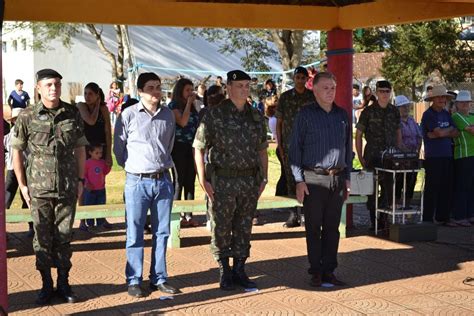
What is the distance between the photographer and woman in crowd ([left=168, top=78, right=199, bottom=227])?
381 inches

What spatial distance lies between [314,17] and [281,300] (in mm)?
4113

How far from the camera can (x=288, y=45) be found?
24.7 meters

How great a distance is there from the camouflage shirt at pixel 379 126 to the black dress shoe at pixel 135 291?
406 centimetres

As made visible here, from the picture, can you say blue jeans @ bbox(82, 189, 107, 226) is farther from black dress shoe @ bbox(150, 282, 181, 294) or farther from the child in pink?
black dress shoe @ bbox(150, 282, 181, 294)

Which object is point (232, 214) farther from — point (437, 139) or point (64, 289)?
point (437, 139)

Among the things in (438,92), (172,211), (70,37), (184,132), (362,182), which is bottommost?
(172,211)

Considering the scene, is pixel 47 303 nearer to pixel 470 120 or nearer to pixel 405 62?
pixel 470 120

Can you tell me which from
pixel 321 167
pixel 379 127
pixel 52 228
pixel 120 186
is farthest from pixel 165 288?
pixel 120 186

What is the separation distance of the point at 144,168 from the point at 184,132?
315 cm

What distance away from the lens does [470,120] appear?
10422 millimetres

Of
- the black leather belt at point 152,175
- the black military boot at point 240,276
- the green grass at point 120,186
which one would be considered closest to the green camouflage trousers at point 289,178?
the black military boot at point 240,276

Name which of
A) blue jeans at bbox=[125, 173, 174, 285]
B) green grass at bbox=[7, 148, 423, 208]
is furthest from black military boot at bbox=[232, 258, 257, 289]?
green grass at bbox=[7, 148, 423, 208]

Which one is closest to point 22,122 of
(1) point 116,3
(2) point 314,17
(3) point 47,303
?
(3) point 47,303

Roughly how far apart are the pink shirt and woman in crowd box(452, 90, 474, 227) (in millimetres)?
4635
